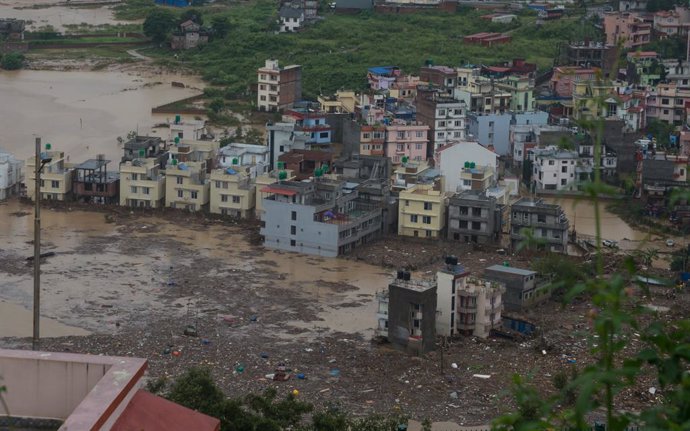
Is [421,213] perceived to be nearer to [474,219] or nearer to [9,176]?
[474,219]

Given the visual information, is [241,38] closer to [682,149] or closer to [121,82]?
[121,82]

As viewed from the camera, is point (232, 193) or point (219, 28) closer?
point (232, 193)

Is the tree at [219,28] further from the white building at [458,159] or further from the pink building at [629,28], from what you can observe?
the white building at [458,159]

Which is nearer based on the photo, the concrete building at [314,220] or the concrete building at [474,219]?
the concrete building at [314,220]

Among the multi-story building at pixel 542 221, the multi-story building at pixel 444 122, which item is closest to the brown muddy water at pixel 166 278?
the multi-story building at pixel 542 221

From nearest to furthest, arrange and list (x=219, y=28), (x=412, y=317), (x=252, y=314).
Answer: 1. (x=412, y=317)
2. (x=252, y=314)
3. (x=219, y=28)

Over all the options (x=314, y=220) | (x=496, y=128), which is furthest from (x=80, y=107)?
(x=314, y=220)

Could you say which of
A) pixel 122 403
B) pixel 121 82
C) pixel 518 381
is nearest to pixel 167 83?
pixel 121 82
